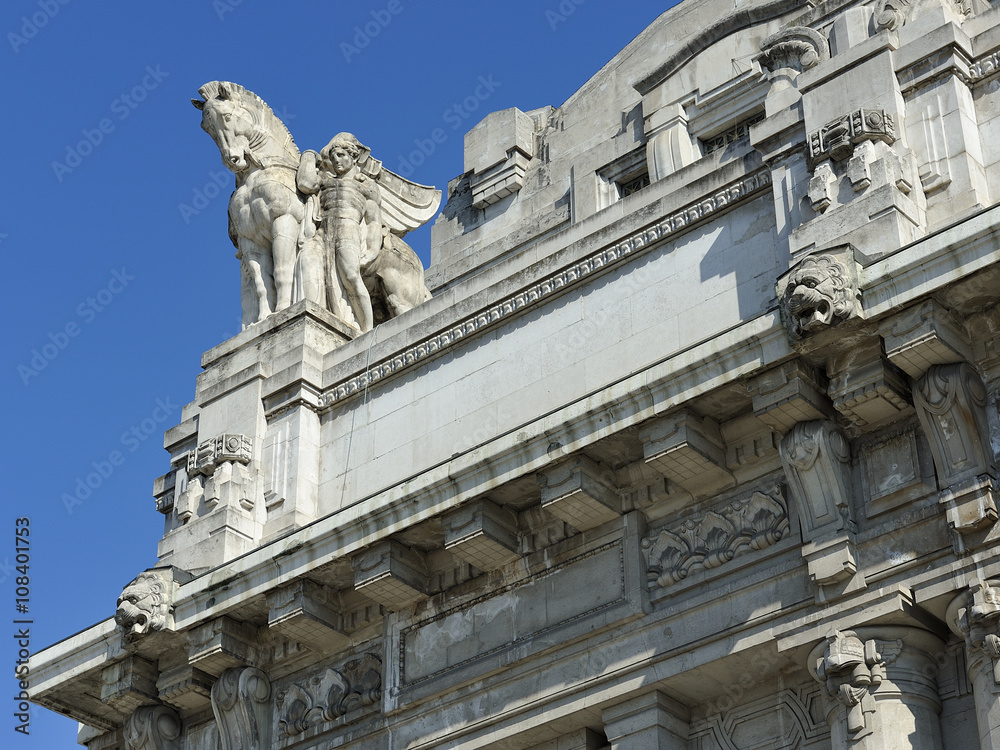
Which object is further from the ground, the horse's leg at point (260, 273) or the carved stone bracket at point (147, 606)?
the horse's leg at point (260, 273)

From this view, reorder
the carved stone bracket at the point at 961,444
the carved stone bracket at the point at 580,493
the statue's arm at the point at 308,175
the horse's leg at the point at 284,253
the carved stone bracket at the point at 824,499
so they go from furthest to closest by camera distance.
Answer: the statue's arm at the point at 308,175 → the horse's leg at the point at 284,253 → the carved stone bracket at the point at 580,493 → the carved stone bracket at the point at 824,499 → the carved stone bracket at the point at 961,444

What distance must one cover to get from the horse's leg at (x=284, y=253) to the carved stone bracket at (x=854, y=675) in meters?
8.95

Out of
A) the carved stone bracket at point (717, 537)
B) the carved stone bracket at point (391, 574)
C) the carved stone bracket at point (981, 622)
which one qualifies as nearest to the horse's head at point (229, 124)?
the carved stone bracket at point (391, 574)

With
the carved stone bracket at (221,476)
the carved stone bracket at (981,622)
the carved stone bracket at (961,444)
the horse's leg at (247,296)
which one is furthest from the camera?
the horse's leg at (247,296)

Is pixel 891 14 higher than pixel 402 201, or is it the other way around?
pixel 402 201

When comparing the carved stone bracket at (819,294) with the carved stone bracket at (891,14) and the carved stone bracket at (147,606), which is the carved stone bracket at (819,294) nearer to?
the carved stone bracket at (891,14)

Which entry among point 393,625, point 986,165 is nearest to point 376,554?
point 393,625

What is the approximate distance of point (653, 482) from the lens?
15211 mm

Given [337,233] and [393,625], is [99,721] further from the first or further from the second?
[337,233]

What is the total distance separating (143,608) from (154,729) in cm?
140

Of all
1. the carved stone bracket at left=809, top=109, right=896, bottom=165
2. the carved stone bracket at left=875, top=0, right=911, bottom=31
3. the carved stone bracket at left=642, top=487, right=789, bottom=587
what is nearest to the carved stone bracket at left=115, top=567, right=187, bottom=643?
the carved stone bracket at left=642, top=487, right=789, bottom=587

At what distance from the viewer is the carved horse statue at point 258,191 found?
20203 mm

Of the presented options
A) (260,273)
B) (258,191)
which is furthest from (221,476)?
(258,191)

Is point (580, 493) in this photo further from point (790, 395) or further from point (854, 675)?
point (854, 675)
